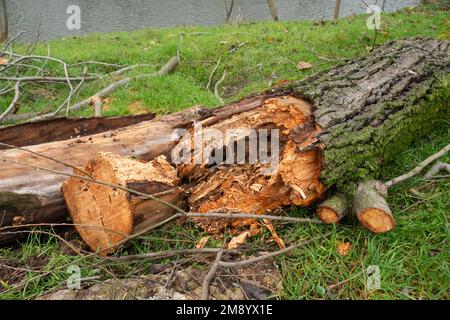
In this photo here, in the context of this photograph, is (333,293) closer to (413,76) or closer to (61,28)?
(413,76)

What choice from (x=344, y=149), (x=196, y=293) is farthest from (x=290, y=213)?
(x=196, y=293)

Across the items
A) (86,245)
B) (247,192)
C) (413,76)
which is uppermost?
(413,76)

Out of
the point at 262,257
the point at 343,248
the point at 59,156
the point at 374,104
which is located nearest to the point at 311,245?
the point at 343,248

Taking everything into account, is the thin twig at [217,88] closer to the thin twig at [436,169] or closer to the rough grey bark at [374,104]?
the rough grey bark at [374,104]

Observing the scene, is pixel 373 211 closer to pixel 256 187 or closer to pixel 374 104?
pixel 256 187

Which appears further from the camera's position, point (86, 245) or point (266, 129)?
point (266, 129)

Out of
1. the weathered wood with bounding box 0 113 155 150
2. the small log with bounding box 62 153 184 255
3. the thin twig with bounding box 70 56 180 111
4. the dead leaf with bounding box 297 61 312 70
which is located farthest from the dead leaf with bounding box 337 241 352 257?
the dead leaf with bounding box 297 61 312 70

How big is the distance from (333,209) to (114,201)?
51.7 inches

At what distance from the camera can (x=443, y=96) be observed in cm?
349

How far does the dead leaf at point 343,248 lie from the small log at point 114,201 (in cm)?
103

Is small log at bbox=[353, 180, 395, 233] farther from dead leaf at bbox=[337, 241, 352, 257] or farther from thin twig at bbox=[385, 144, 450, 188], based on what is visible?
thin twig at bbox=[385, 144, 450, 188]

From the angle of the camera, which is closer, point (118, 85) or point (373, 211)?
point (373, 211)

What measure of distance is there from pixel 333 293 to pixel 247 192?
82 cm

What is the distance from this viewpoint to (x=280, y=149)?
2.77m
